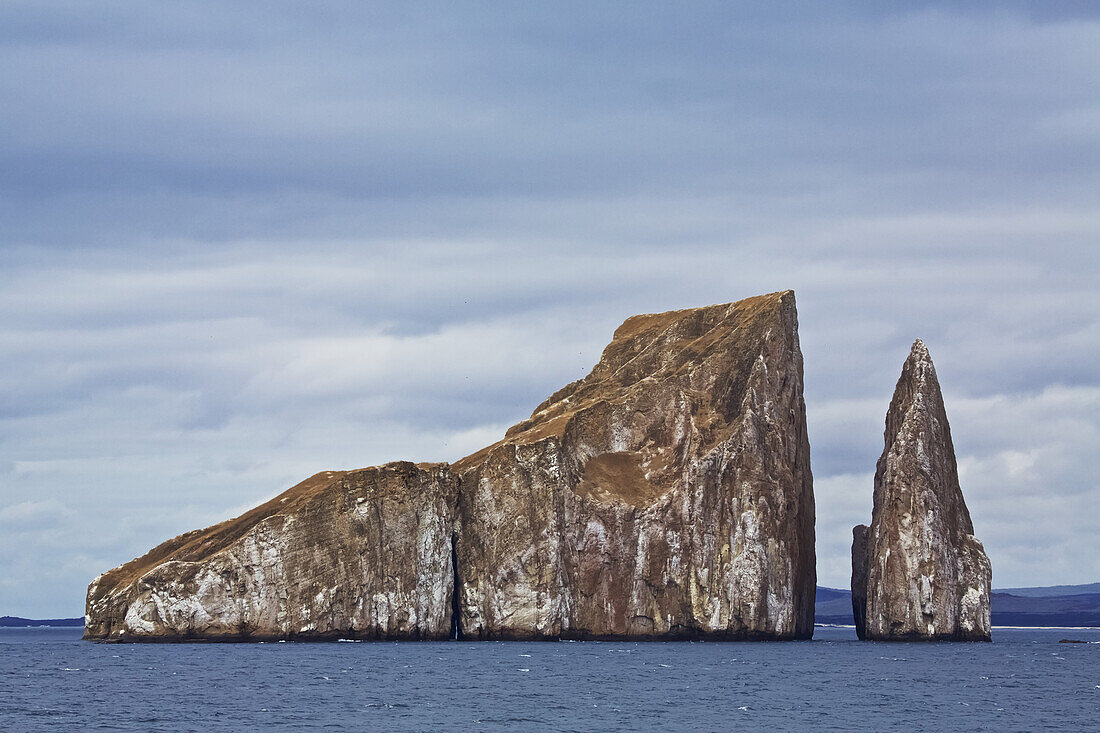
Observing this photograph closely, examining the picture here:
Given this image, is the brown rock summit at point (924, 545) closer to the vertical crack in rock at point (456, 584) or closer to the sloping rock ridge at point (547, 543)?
the sloping rock ridge at point (547, 543)

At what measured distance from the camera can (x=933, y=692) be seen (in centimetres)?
9181

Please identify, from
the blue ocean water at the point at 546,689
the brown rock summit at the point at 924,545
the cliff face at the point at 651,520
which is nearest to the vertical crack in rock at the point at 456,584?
the cliff face at the point at 651,520

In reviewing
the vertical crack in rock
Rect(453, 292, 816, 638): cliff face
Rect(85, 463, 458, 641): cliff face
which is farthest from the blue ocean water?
the vertical crack in rock

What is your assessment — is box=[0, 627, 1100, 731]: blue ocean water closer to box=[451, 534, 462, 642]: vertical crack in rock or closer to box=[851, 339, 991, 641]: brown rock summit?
box=[851, 339, 991, 641]: brown rock summit

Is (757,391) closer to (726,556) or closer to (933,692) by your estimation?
(726,556)

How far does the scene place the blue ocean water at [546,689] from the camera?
75.4 metres

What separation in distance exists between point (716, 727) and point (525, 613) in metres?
73.8

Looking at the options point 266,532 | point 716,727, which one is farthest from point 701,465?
point 716,727

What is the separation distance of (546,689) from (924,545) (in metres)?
58.3

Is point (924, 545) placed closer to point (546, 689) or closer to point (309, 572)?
point (309, 572)

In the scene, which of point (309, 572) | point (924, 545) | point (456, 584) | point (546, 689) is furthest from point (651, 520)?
point (546, 689)

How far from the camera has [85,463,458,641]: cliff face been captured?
138 m

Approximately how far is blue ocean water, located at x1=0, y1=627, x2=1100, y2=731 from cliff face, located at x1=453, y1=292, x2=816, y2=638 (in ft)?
27.6

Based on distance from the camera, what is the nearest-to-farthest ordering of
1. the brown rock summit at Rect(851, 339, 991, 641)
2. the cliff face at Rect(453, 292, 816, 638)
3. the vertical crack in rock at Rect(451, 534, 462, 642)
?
the brown rock summit at Rect(851, 339, 991, 641) → the cliff face at Rect(453, 292, 816, 638) → the vertical crack in rock at Rect(451, 534, 462, 642)
